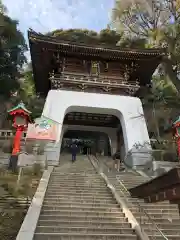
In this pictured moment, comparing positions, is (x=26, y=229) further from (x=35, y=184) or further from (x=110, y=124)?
(x=110, y=124)

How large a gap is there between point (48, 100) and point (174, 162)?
940 cm

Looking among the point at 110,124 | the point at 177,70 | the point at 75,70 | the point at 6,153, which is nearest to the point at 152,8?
the point at 177,70

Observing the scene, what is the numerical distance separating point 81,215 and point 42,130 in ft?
27.7

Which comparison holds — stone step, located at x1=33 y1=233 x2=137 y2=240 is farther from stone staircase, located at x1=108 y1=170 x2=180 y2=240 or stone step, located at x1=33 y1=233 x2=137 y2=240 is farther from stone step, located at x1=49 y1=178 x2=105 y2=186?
stone step, located at x1=49 y1=178 x2=105 y2=186

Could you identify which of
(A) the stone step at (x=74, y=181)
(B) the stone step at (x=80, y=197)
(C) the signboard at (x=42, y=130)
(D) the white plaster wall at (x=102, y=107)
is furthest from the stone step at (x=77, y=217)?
(D) the white plaster wall at (x=102, y=107)

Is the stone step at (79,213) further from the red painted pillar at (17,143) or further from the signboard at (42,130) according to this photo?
the signboard at (42,130)

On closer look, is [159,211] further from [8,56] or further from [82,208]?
[8,56]

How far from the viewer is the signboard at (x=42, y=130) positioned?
44.1 ft

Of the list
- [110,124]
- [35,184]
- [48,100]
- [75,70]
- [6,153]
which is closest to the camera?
[35,184]

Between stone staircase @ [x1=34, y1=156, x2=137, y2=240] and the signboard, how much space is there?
480 cm

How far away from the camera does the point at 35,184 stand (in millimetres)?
9305

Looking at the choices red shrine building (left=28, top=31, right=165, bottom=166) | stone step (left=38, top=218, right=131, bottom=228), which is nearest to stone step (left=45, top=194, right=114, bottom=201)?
A: stone step (left=38, top=218, right=131, bottom=228)

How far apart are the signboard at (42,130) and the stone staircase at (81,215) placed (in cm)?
480

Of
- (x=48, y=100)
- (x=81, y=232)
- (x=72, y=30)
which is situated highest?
(x=72, y=30)
